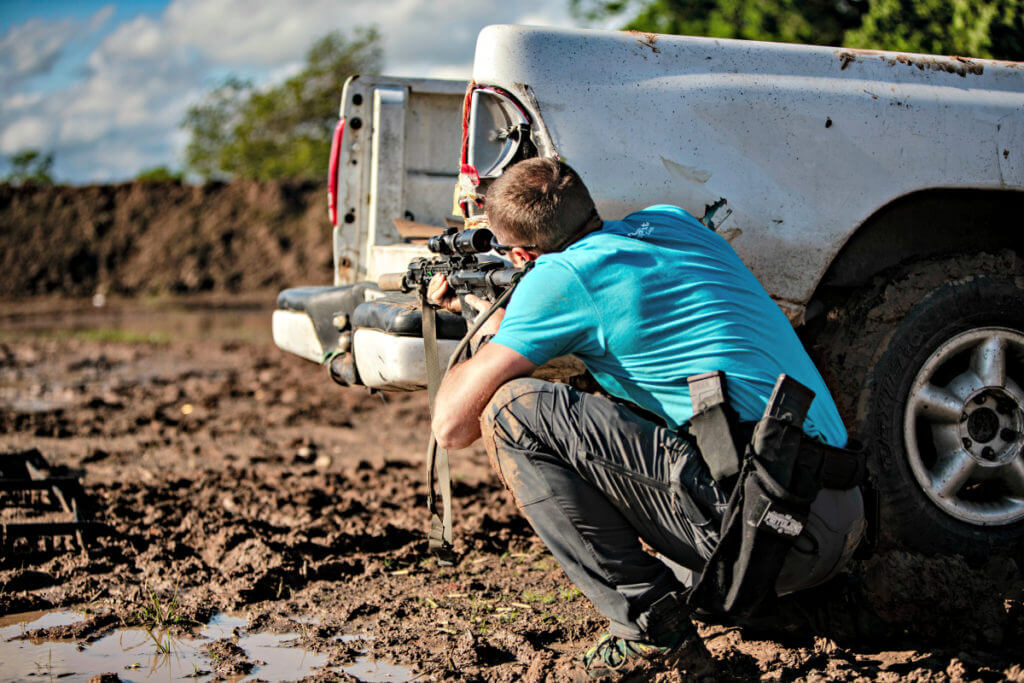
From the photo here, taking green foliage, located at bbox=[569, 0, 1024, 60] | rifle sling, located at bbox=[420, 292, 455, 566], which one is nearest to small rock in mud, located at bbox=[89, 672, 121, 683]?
rifle sling, located at bbox=[420, 292, 455, 566]

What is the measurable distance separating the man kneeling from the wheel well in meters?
0.76

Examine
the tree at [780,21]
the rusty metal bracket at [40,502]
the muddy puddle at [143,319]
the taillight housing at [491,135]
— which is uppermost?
the tree at [780,21]

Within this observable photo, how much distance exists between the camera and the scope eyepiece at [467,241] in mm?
2965

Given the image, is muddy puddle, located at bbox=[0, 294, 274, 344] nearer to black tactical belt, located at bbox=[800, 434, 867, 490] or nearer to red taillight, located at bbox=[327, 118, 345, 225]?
red taillight, located at bbox=[327, 118, 345, 225]

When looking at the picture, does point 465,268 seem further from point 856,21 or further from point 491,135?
point 856,21

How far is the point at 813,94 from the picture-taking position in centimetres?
309

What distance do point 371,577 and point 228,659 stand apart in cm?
82

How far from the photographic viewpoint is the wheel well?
10.8 feet

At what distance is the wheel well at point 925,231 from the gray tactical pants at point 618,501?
3.26 feet

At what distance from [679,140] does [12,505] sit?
10.8 feet

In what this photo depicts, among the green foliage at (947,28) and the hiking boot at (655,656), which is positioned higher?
the green foliage at (947,28)

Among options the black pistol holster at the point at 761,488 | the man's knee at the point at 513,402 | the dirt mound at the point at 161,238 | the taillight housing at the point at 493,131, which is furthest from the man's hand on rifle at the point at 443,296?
the dirt mound at the point at 161,238

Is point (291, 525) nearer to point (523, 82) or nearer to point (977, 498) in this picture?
point (523, 82)

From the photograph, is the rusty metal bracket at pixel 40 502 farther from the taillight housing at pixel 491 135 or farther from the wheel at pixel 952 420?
the wheel at pixel 952 420
